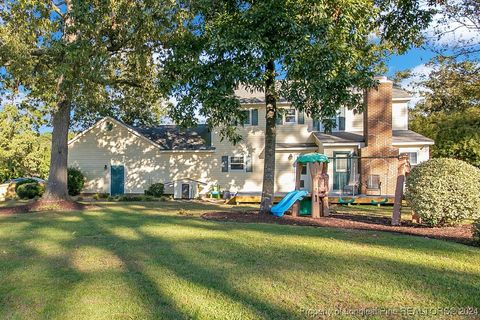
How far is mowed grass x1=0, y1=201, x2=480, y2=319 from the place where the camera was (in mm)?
4102

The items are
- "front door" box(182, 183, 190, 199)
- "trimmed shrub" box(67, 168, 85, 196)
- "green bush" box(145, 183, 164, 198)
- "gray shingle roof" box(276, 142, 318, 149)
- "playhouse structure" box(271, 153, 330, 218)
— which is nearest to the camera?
"playhouse structure" box(271, 153, 330, 218)

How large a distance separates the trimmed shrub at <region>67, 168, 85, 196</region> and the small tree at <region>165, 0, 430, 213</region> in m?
13.1

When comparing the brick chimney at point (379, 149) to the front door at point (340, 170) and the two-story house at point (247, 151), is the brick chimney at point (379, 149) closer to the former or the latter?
the two-story house at point (247, 151)

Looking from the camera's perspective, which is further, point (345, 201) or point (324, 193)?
point (345, 201)

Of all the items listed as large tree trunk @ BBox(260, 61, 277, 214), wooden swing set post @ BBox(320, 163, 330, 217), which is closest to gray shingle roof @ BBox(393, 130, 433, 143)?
wooden swing set post @ BBox(320, 163, 330, 217)

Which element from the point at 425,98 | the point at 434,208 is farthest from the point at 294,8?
the point at 425,98

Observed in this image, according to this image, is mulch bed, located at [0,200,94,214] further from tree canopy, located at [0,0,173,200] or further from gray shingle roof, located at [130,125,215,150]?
gray shingle roof, located at [130,125,215,150]

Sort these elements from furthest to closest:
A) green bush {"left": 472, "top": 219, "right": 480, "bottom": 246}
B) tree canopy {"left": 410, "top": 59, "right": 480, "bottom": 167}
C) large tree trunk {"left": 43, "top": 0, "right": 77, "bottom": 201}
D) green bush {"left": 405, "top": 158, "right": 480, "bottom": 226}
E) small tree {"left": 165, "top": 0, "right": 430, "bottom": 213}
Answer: tree canopy {"left": 410, "top": 59, "right": 480, "bottom": 167}, large tree trunk {"left": 43, "top": 0, "right": 77, "bottom": 201}, small tree {"left": 165, "top": 0, "right": 430, "bottom": 213}, green bush {"left": 405, "top": 158, "right": 480, "bottom": 226}, green bush {"left": 472, "top": 219, "right": 480, "bottom": 246}

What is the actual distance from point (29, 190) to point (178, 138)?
922cm

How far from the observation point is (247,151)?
75.3 ft

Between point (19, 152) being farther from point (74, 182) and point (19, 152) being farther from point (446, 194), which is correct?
point (446, 194)

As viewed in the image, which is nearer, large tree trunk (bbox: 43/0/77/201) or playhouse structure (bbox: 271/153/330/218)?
playhouse structure (bbox: 271/153/330/218)

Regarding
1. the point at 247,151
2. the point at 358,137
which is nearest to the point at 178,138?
the point at 247,151

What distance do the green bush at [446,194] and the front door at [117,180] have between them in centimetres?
1847
